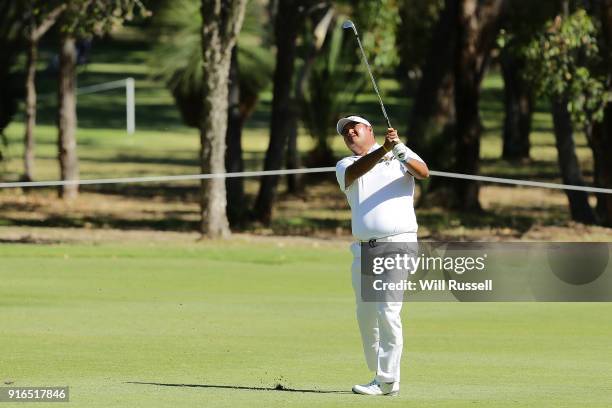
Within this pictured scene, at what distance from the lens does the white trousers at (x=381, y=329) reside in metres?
10.5

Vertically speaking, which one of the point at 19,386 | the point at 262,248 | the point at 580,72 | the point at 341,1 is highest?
the point at 341,1

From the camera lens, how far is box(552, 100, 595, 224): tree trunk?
103 feet

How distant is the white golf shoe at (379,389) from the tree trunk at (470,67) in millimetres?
23070

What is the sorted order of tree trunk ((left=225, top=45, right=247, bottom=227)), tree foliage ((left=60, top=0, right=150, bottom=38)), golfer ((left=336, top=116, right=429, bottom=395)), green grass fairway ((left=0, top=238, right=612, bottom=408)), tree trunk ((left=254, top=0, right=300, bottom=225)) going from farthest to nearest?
tree trunk ((left=254, top=0, right=300, bottom=225)) < tree trunk ((left=225, top=45, right=247, bottom=227)) < tree foliage ((left=60, top=0, right=150, bottom=38)) < green grass fairway ((left=0, top=238, right=612, bottom=408)) < golfer ((left=336, top=116, right=429, bottom=395))

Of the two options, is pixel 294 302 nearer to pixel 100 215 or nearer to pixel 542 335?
pixel 542 335

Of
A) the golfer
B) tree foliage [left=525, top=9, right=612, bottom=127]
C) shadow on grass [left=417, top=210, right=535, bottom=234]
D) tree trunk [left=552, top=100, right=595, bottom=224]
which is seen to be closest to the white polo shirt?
the golfer

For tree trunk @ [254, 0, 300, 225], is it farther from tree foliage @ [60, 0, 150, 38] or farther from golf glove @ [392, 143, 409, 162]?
golf glove @ [392, 143, 409, 162]

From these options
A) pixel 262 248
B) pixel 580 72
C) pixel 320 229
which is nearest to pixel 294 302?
pixel 262 248

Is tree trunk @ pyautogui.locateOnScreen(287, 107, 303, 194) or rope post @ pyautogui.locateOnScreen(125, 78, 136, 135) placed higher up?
rope post @ pyautogui.locateOnScreen(125, 78, 136, 135)

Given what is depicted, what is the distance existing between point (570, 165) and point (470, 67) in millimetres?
3432

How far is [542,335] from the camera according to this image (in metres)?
14.8

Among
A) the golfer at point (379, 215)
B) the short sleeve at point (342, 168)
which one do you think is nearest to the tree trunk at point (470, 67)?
the short sleeve at point (342, 168)

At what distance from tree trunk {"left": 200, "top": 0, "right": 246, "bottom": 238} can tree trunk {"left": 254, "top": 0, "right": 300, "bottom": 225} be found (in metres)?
4.48

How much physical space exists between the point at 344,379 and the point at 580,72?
16054 millimetres
